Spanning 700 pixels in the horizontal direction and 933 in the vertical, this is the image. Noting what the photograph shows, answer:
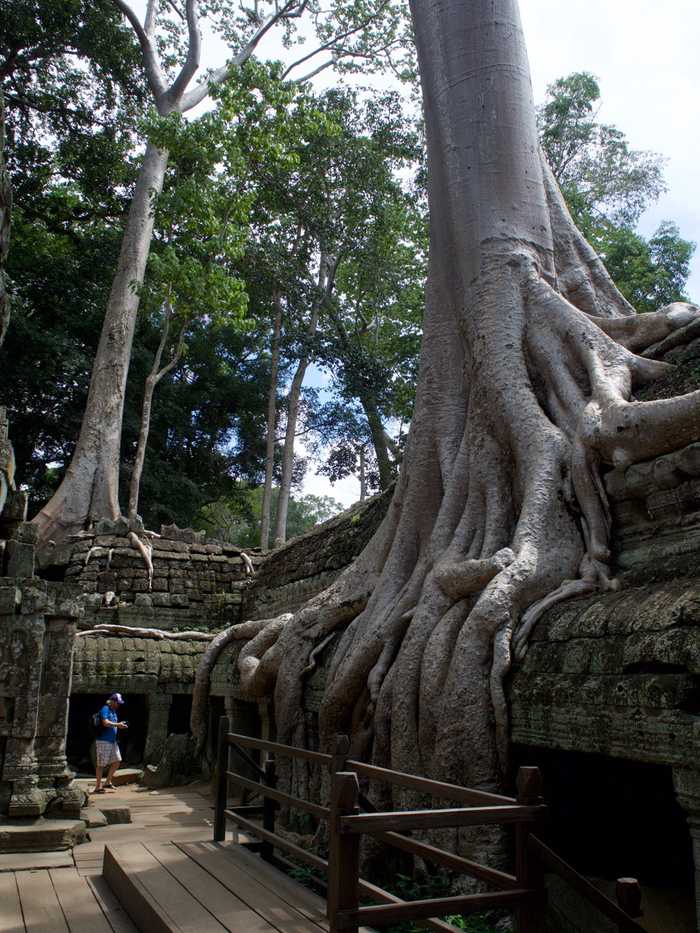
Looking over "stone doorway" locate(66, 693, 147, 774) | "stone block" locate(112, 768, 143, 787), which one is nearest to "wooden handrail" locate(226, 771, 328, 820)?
"stone block" locate(112, 768, 143, 787)

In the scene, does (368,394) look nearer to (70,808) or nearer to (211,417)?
(211,417)

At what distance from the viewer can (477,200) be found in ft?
18.7

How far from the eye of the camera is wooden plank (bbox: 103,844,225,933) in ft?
9.28

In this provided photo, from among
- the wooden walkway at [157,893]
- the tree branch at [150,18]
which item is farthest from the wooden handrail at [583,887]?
the tree branch at [150,18]

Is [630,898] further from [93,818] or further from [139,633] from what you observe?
[139,633]

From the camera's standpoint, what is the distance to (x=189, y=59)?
58.0 ft

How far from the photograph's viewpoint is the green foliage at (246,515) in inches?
903

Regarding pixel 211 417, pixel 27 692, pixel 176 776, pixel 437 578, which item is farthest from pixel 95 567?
pixel 211 417

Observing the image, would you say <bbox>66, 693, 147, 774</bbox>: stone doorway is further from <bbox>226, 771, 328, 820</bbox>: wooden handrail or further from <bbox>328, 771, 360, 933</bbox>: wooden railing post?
<bbox>328, 771, 360, 933</bbox>: wooden railing post

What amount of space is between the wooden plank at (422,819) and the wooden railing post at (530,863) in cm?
6

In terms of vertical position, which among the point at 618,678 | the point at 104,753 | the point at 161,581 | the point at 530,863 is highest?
the point at 161,581

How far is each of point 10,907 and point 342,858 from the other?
245 centimetres

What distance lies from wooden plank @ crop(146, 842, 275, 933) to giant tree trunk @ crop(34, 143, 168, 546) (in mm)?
9484

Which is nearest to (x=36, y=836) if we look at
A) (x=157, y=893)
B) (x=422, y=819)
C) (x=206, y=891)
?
(x=157, y=893)
